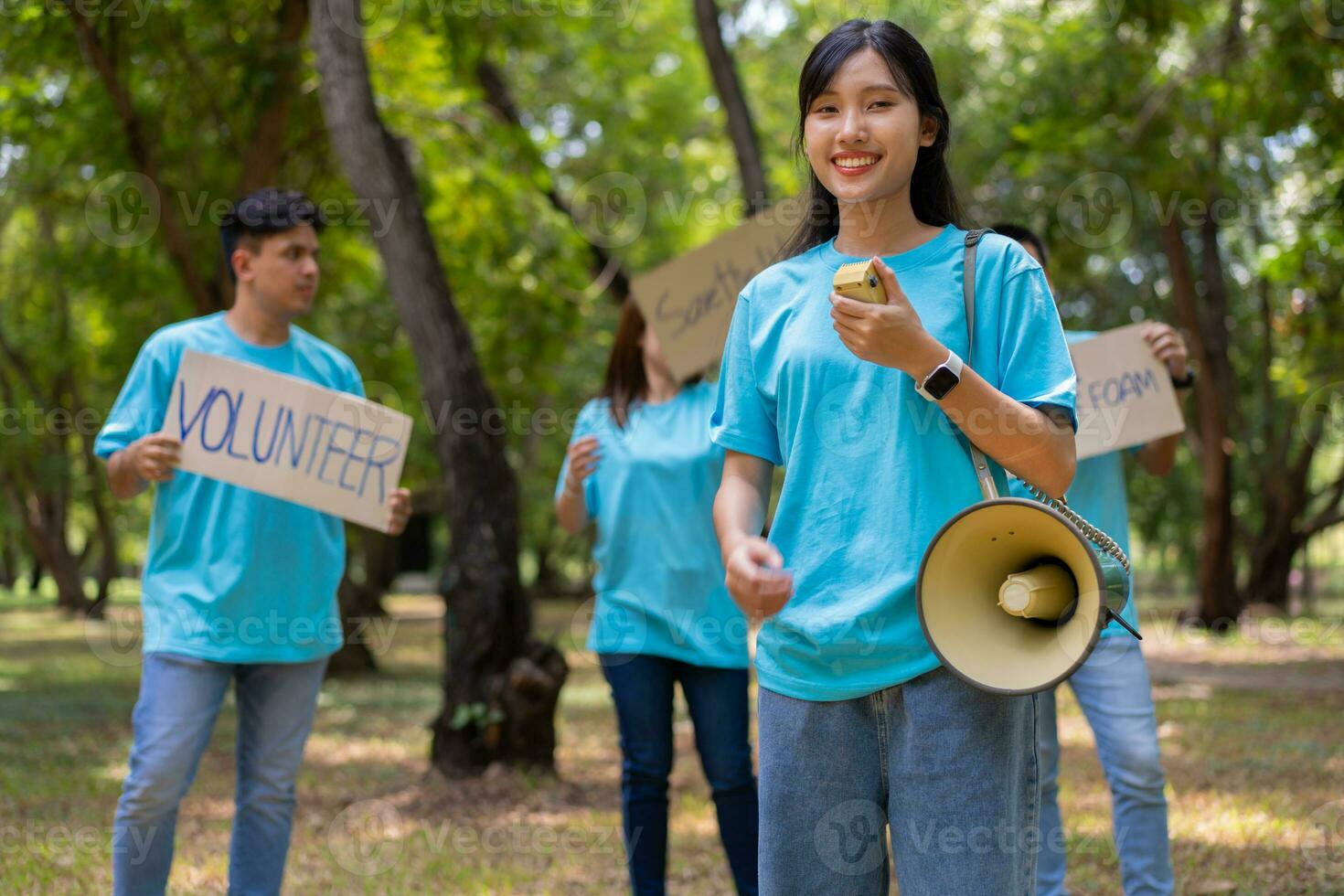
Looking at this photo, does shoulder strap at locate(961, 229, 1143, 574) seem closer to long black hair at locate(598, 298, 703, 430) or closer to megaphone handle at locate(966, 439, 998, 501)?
megaphone handle at locate(966, 439, 998, 501)

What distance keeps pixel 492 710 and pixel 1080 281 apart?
32.7 ft

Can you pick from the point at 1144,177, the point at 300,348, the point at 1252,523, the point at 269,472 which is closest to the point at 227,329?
the point at 300,348

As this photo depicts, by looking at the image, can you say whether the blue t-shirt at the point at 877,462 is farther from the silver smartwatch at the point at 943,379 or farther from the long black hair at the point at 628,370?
the long black hair at the point at 628,370

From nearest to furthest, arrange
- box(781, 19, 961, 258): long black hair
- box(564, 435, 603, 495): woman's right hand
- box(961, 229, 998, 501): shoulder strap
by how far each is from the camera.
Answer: box(961, 229, 998, 501): shoulder strap, box(781, 19, 961, 258): long black hair, box(564, 435, 603, 495): woman's right hand

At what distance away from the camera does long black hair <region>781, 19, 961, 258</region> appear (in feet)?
7.07

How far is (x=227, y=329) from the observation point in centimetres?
394

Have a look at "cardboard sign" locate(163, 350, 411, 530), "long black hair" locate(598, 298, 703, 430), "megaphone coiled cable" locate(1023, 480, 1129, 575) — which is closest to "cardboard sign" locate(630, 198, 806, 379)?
"long black hair" locate(598, 298, 703, 430)

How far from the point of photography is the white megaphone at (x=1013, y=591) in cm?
193

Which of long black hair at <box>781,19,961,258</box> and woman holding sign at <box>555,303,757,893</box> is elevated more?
long black hair at <box>781,19,961,258</box>

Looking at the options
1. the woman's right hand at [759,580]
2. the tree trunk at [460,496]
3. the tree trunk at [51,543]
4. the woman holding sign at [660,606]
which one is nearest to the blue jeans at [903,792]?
the woman's right hand at [759,580]

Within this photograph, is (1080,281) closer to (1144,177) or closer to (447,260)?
(1144,177)

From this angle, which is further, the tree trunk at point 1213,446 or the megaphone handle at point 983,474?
the tree trunk at point 1213,446

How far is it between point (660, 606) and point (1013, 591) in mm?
2014

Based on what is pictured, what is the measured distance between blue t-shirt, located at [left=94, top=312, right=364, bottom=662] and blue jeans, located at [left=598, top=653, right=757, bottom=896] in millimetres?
860
